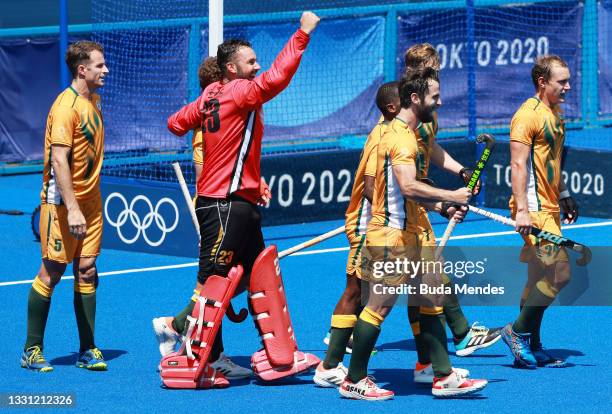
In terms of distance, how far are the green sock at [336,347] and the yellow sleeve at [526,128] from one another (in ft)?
5.72

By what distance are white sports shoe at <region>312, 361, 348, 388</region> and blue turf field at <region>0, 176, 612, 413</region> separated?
73 millimetres

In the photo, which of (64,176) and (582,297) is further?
(582,297)

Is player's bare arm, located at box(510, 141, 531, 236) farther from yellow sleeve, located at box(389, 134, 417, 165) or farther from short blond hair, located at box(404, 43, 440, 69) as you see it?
yellow sleeve, located at box(389, 134, 417, 165)

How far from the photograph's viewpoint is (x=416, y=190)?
25.2 ft

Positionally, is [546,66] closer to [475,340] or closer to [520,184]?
[520,184]

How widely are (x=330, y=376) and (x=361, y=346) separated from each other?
540mm

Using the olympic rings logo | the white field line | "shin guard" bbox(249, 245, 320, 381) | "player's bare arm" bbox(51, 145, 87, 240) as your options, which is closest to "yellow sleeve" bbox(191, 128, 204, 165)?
"player's bare arm" bbox(51, 145, 87, 240)

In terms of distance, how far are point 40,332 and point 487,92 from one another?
12495 mm

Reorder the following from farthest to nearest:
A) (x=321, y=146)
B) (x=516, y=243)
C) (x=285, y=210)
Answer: (x=321, y=146), (x=285, y=210), (x=516, y=243)

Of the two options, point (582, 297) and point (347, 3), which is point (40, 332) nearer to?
point (582, 297)

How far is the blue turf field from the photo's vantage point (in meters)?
8.04

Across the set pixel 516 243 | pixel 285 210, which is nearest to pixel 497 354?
pixel 516 243

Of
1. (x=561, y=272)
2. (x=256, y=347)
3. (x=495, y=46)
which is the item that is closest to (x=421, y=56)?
(x=561, y=272)

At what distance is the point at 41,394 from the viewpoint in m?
8.19
